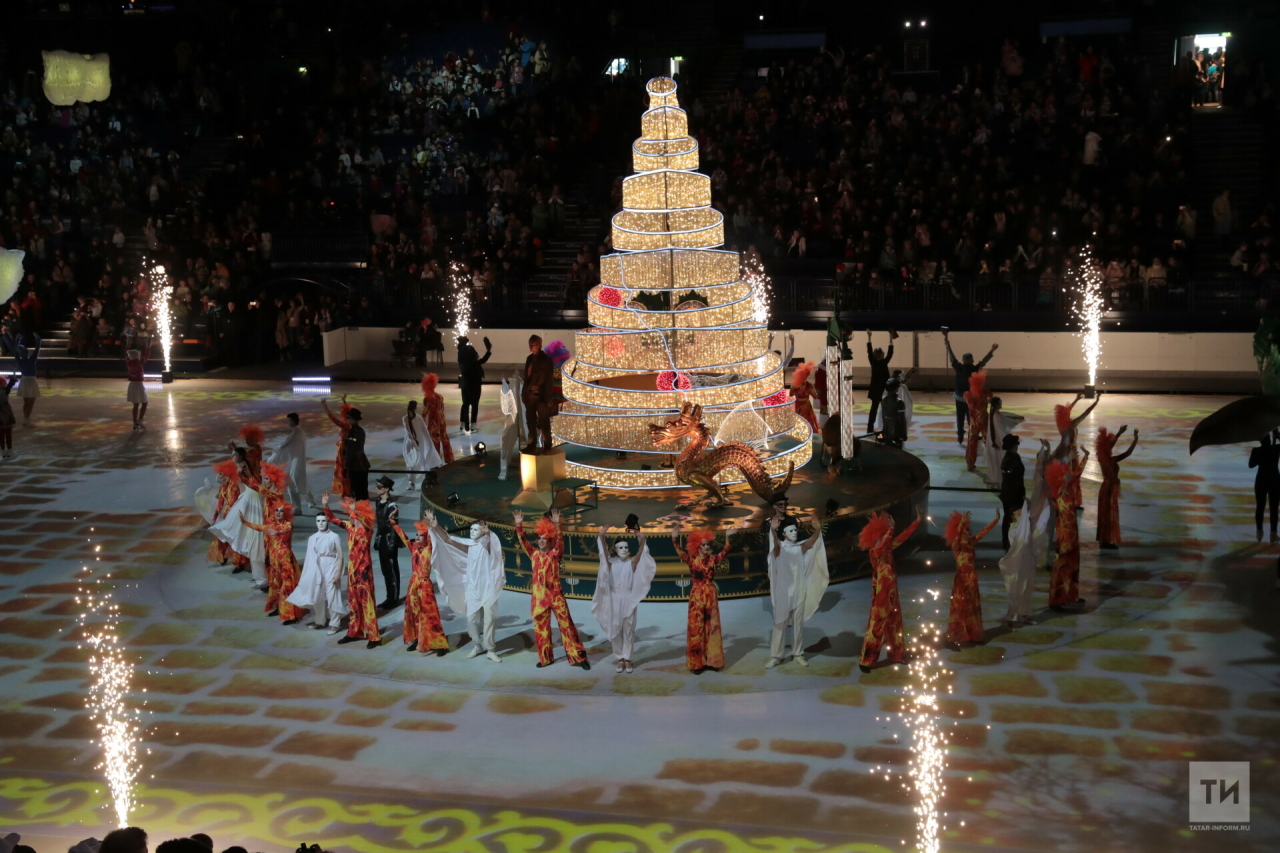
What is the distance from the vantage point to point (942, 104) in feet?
108

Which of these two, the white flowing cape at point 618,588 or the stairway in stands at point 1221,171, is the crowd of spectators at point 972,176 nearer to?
the stairway in stands at point 1221,171

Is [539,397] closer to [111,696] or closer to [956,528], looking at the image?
[956,528]

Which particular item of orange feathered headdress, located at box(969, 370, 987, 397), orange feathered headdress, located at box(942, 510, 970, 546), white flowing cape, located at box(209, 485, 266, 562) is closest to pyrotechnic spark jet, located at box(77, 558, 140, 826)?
white flowing cape, located at box(209, 485, 266, 562)

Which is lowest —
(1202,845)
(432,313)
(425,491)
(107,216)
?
(1202,845)

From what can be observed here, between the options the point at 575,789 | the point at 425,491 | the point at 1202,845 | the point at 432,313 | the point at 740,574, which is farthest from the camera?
the point at 432,313

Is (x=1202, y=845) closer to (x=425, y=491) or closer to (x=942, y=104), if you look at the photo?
(x=425, y=491)

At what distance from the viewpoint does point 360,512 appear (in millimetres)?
13477

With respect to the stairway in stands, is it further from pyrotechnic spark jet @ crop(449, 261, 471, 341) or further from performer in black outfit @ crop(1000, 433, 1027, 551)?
pyrotechnic spark jet @ crop(449, 261, 471, 341)

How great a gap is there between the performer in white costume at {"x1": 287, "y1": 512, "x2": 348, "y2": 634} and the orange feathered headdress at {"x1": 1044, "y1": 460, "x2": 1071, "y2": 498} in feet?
24.2

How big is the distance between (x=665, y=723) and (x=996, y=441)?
896 cm

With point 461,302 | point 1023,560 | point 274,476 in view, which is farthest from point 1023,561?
point 461,302

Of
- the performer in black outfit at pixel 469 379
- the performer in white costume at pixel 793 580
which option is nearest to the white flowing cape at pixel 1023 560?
the performer in white costume at pixel 793 580

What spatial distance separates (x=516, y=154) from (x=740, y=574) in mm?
23964

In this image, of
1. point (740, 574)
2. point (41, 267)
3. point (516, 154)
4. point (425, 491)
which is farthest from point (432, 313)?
point (740, 574)
